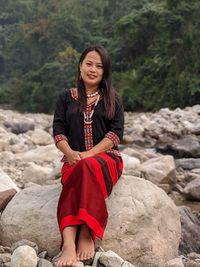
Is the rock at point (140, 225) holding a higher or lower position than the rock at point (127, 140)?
higher

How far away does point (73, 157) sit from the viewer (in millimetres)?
3164

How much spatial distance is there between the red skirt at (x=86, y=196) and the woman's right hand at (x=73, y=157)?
11 centimetres

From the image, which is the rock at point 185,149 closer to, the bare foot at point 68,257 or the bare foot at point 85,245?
the bare foot at point 85,245

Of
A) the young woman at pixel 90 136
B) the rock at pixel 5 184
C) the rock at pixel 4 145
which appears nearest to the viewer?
the young woman at pixel 90 136

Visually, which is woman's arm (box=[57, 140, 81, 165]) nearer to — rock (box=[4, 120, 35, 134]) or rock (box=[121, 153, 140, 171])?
rock (box=[121, 153, 140, 171])

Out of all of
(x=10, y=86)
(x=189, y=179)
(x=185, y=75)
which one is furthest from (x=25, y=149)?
(x=10, y=86)

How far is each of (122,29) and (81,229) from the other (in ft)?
67.3

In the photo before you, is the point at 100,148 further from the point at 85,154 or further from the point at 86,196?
the point at 86,196

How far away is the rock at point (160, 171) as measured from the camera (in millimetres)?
6875

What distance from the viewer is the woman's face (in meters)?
3.31

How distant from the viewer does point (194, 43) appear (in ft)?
61.8

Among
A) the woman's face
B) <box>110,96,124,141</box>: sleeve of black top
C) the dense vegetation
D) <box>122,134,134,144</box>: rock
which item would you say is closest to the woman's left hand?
<box>110,96,124,141</box>: sleeve of black top

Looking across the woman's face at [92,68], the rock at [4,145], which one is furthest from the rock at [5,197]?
the rock at [4,145]

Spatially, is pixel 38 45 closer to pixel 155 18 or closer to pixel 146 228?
pixel 155 18
